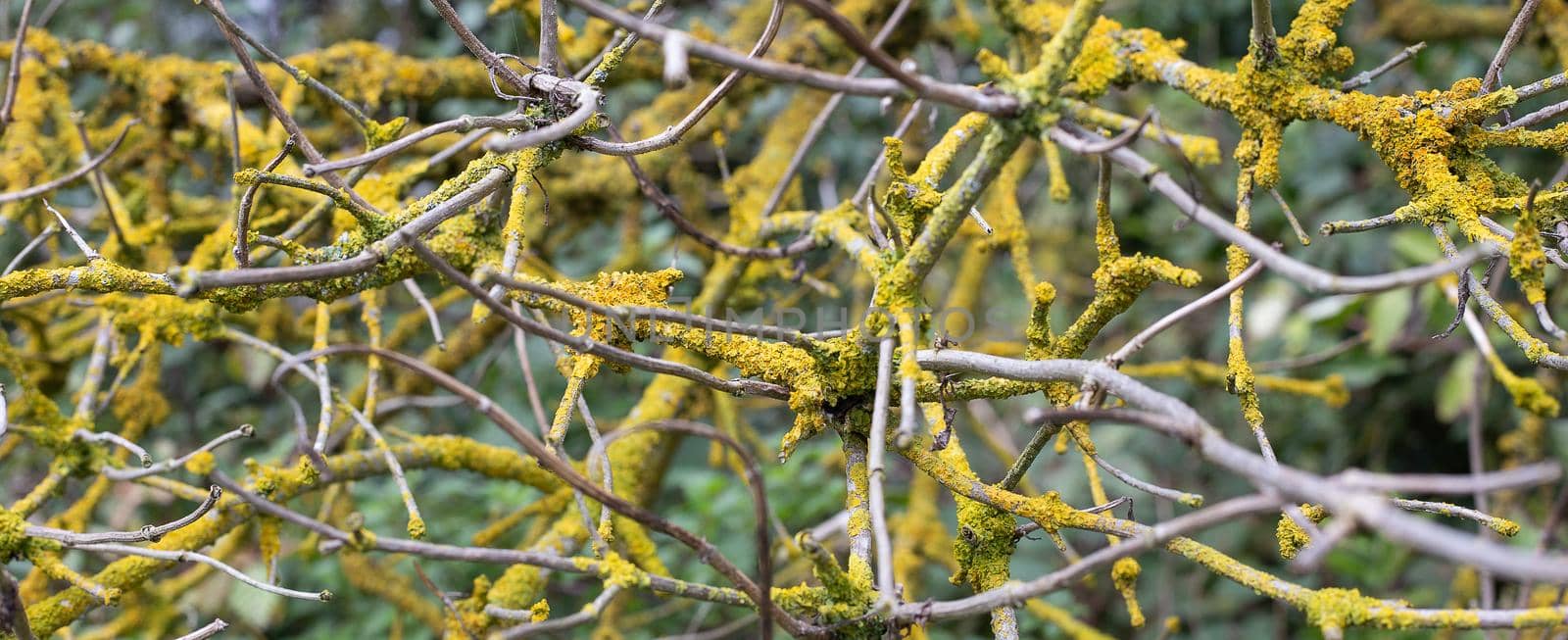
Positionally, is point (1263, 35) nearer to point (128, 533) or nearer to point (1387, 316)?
point (128, 533)

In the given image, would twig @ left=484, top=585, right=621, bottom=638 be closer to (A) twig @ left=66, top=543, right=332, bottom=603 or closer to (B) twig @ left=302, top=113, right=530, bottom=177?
(A) twig @ left=66, top=543, right=332, bottom=603

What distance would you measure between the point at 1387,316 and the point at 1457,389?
0.85ft

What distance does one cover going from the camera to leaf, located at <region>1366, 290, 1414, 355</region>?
8.09 feet

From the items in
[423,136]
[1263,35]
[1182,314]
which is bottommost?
[1182,314]

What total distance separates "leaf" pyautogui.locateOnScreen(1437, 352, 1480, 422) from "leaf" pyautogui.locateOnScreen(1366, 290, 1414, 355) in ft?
0.57

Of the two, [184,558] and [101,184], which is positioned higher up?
[101,184]

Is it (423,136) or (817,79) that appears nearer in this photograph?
(817,79)

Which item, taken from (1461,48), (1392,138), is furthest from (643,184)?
(1461,48)

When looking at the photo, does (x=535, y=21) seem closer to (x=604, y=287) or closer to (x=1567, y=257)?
(x=604, y=287)

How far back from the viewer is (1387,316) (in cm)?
251

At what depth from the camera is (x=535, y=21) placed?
175 cm

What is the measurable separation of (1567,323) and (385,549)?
280cm

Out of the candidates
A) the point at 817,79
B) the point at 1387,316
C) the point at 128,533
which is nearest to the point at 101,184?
the point at 128,533

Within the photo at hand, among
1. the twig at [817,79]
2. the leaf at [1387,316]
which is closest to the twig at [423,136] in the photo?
the twig at [817,79]
